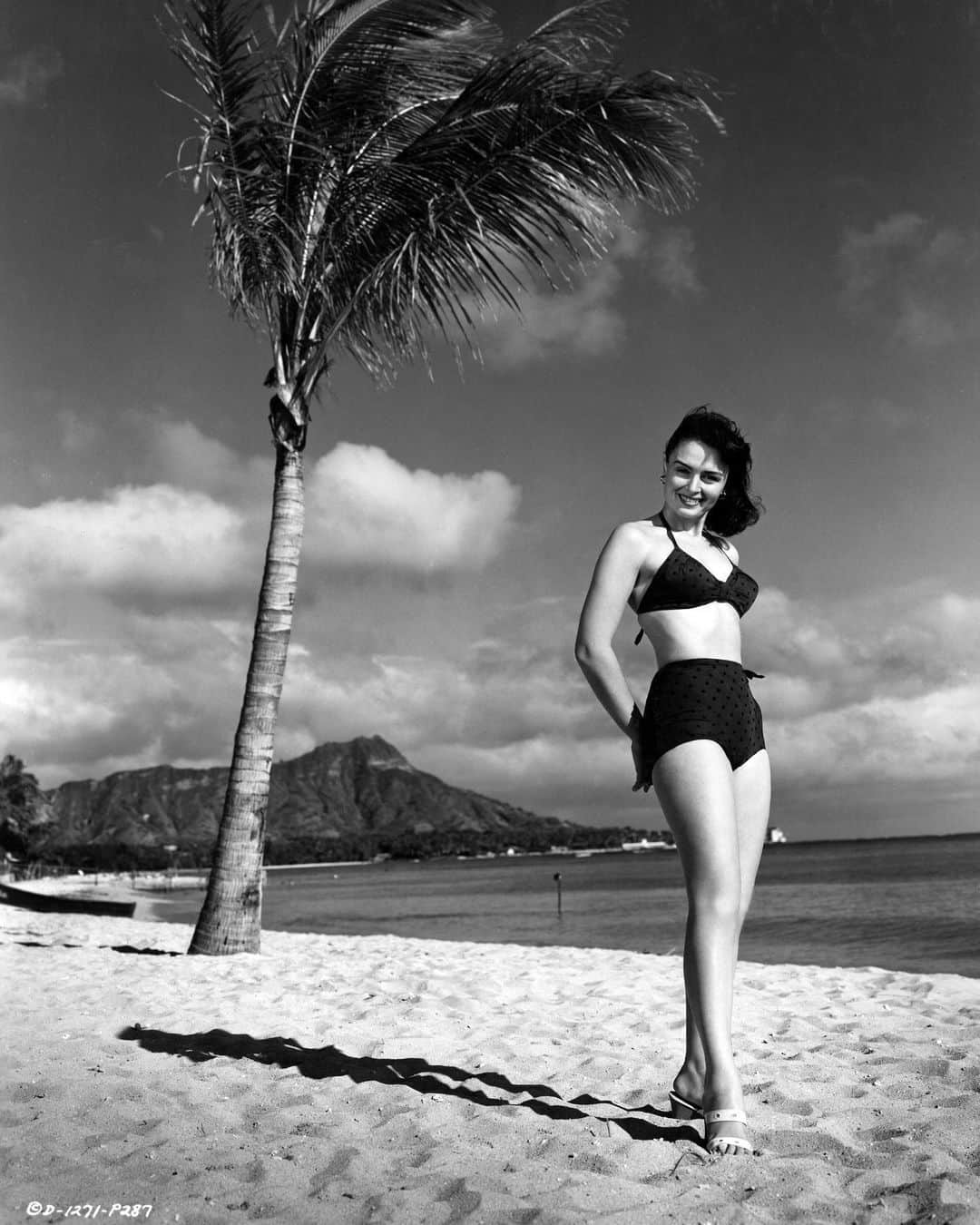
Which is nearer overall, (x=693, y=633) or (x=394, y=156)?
(x=693, y=633)

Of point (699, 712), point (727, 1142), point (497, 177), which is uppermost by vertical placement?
point (497, 177)

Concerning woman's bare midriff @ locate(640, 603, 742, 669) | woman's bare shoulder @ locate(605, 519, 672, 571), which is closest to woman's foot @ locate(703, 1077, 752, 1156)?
woman's bare midriff @ locate(640, 603, 742, 669)

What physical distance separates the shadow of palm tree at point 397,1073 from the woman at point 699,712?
233 mm

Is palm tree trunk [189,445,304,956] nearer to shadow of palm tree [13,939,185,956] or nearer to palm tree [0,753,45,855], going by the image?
shadow of palm tree [13,939,185,956]

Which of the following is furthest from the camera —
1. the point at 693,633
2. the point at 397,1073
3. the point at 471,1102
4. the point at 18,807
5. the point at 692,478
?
the point at 18,807

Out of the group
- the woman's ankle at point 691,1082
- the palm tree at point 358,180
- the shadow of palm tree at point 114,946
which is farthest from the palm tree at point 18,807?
the woman's ankle at point 691,1082

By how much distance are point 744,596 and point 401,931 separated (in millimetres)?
17900

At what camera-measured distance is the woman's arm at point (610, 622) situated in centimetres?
272

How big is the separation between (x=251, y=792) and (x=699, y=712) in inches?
222

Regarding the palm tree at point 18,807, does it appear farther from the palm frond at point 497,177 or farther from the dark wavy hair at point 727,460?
the dark wavy hair at point 727,460

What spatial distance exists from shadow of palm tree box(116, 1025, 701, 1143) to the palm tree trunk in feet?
10.3

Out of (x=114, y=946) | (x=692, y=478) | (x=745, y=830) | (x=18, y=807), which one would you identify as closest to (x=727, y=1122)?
(x=745, y=830)

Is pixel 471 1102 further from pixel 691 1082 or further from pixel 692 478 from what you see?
pixel 692 478

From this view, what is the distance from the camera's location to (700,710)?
267cm
